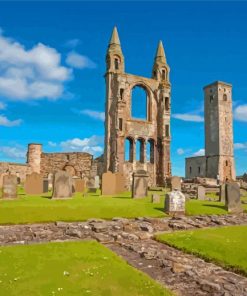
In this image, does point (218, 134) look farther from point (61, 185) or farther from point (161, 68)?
point (61, 185)

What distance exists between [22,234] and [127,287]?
17.2 feet

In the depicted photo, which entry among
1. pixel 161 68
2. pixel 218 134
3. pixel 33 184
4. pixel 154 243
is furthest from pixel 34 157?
pixel 154 243

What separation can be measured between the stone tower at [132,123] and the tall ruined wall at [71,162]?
7.18 feet

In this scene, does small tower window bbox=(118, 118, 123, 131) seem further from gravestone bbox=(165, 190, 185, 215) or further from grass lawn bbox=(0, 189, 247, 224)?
gravestone bbox=(165, 190, 185, 215)

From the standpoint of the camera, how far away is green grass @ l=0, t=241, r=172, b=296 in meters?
5.04

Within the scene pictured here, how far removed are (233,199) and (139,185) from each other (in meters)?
5.32

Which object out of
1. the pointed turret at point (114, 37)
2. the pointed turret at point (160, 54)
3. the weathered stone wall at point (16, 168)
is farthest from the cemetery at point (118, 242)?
the pointed turret at point (114, 37)

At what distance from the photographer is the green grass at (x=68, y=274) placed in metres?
5.04

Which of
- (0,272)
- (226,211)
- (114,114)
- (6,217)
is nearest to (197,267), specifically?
(0,272)

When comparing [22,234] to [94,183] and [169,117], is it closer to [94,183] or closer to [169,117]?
[94,183]

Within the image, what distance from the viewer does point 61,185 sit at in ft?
52.6

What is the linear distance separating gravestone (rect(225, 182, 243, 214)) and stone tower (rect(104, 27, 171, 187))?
60.7 ft

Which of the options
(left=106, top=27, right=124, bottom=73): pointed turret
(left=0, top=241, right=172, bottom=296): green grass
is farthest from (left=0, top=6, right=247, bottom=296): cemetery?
(left=106, top=27, right=124, bottom=73): pointed turret

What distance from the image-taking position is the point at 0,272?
572 centimetres
